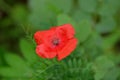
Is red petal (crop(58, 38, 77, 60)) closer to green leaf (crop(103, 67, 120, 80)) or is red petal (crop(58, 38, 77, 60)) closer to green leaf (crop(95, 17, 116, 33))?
green leaf (crop(103, 67, 120, 80))

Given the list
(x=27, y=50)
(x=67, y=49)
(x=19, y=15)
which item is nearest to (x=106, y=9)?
(x=27, y=50)

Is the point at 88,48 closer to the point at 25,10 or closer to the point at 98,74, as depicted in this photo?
the point at 98,74

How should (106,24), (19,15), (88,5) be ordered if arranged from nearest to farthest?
(88,5) → (106,24) → (19,15)

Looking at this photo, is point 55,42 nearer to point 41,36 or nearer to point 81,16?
point 41,36

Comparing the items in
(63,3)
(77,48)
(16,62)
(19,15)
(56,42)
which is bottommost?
(56,42)

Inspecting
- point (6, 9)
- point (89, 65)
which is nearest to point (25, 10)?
point (6, 9)

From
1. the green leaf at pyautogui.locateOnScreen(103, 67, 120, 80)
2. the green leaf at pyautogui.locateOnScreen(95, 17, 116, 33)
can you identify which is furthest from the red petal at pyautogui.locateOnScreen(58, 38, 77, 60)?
the green leaf at pyautogui.locateOnScreen(95, 17, 116, 33)

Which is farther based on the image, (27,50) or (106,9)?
(106,9)

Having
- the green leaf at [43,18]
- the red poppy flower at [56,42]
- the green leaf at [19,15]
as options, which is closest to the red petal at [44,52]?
the red poppy flower at [56,42]
